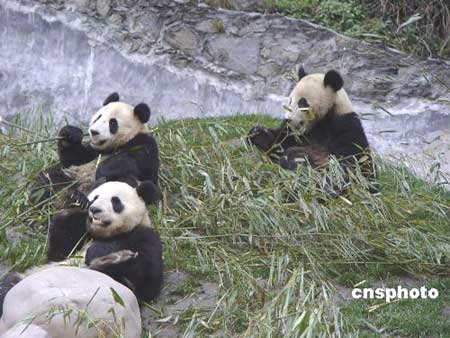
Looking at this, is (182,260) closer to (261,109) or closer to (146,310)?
(146,310)

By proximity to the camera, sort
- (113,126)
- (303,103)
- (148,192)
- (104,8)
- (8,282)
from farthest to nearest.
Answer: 1. (104,8)
2. (303,103)
3. (113,126)
4. (148,192)
5. (8,282)

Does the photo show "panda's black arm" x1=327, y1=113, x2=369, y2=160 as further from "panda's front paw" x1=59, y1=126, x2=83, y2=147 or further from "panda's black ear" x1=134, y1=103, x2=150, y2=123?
"panda's front paw" x1=59, y1=126, x2=83, y2=147

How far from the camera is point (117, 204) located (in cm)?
724

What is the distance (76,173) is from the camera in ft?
29.2

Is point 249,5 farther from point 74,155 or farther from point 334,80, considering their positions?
point 74,155

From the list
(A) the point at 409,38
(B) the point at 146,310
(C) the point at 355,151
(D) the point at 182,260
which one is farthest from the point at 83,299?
(A) the point at 409,38

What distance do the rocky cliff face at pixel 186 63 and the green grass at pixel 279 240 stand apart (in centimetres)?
338

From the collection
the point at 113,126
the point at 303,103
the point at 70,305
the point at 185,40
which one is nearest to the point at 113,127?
the point at 113,126

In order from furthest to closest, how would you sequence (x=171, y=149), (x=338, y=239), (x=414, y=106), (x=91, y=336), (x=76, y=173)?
(x=414, y=106) < (x=171, y=149) < (x=76, y=173) < (x=338, y=239) < (x=91, y=336)

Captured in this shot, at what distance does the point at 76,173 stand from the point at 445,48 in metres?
6.02

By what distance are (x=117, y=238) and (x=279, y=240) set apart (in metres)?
1.28

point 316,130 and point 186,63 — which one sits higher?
point 316,130

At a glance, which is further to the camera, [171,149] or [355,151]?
[171,149]

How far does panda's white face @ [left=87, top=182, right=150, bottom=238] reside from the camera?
720 centimetres
